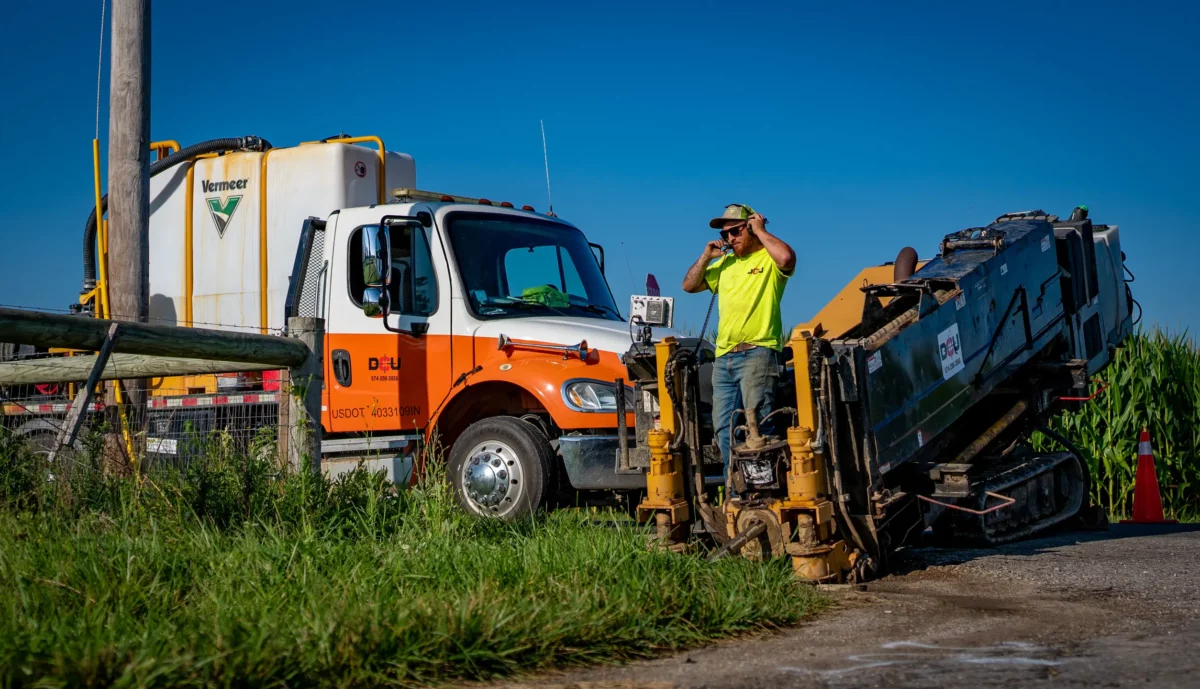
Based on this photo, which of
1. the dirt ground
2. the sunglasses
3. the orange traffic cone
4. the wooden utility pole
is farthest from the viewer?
the orange traffic cone

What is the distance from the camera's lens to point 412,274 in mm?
9695

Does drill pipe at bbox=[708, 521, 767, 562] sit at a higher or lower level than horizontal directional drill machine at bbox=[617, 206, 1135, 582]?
lower

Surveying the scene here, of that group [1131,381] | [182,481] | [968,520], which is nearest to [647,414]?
[968,520]

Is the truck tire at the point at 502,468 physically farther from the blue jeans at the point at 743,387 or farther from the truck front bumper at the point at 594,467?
the blue jeans at the point at 743,387

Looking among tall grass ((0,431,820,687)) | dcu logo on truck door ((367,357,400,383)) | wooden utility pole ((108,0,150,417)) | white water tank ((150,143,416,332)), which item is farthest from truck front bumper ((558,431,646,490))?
wooden utility pole ((108,0,150,417))

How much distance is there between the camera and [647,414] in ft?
26.0

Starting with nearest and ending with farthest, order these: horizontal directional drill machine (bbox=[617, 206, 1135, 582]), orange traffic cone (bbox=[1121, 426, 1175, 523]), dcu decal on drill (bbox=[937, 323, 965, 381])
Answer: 1. horizontal directional drill machine (bbox=[617, 206, 1135, 582])
2. dcu decal on drill (bbox=[937, 323, 965, 381])
3. orange traffic cone (bbox=[1121, 426, 1175, 523])

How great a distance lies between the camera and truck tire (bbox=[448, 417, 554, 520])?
28.5ft

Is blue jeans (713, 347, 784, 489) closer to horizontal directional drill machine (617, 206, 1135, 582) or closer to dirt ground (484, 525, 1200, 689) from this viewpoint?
horizontal directional drill machine (617, 206, 1135, 582)

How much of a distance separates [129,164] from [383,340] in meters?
2.36

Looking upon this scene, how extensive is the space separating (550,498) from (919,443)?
8.68 ft

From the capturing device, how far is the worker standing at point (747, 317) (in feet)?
24.1

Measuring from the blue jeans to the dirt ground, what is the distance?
123cm

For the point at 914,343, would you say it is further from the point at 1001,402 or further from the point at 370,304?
the point at 370,304
